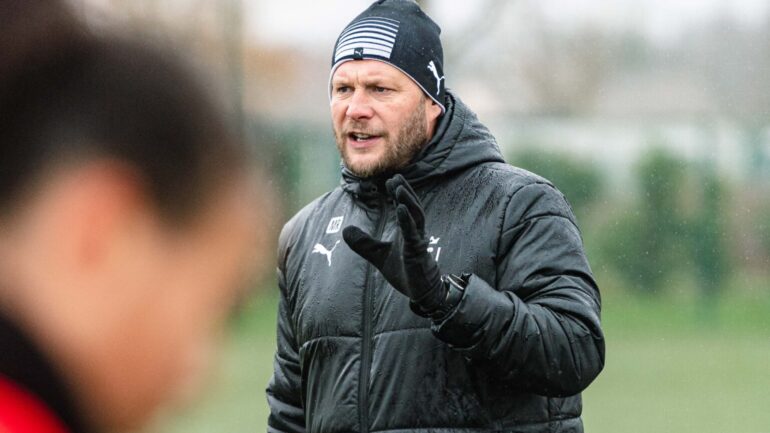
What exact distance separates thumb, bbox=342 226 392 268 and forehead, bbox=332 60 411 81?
62 centimetres

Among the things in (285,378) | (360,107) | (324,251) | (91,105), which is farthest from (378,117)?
(91,105)

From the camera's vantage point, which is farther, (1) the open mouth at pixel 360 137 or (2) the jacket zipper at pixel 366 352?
(1) the open mouth at pixel 360 137

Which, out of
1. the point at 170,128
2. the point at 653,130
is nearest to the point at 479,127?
the point at 170,128

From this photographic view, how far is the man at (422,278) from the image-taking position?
264cm

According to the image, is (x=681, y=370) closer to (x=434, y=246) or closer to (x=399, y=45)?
(x=399, y=45)

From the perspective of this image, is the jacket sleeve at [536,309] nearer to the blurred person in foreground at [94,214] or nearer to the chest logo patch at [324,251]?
the chest logo patch at [324,251]

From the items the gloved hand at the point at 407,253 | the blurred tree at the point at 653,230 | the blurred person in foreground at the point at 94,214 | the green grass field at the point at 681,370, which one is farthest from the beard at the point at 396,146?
the blurred tree at the point at 653,230

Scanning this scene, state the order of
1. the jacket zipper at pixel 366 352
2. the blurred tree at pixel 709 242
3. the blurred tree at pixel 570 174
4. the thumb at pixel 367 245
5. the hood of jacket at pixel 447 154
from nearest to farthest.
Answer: the thumb at pixel 367 245 → the jacket zipper at pixel 366 352 → the hood of jacket at pixel 447 154 → the blurred tree at pixel 570 174 → the blurred tree at pixel 709 242

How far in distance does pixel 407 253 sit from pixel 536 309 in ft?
1.05

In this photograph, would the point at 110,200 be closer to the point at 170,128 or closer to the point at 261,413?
the point at 170,128

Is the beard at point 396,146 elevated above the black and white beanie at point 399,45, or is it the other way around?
the black and white beanie at point 399,45

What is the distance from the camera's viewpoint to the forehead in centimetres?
307

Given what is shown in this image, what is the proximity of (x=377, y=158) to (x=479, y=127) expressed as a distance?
0.27 metres

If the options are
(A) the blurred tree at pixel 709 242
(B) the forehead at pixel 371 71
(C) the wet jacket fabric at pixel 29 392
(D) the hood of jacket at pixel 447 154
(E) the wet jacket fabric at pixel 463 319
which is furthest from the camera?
(A) the blurred tree at pixel 709 242
